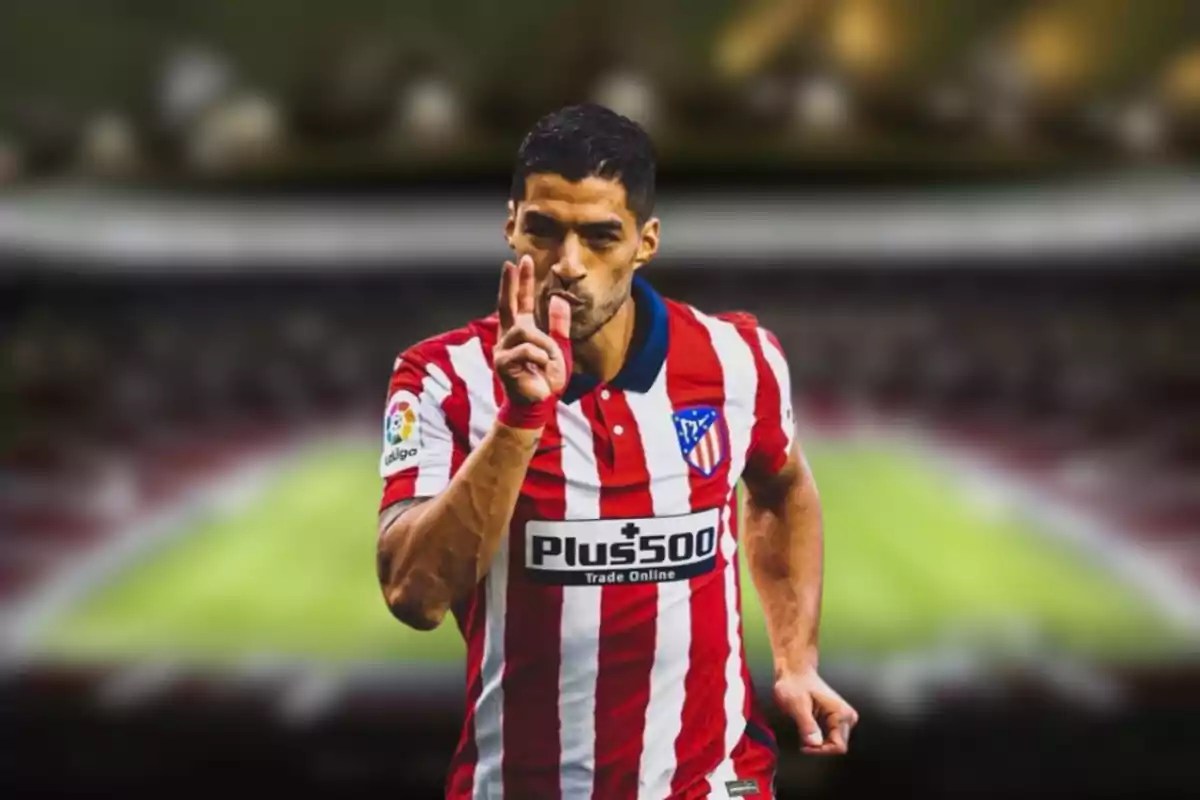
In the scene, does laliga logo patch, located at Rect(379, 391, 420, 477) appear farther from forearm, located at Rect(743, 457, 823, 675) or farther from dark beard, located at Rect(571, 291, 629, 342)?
forearm, located at Rect(743, 457, 823, 675)

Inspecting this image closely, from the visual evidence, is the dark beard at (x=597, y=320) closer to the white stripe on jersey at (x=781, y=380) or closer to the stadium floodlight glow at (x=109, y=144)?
the white stripe on jersey at (x=781, y=380)

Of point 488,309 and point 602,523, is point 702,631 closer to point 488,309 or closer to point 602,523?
point 602,523

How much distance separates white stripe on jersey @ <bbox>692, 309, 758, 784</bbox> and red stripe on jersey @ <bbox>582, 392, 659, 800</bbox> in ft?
0.35

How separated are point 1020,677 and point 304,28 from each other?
7.67 feet

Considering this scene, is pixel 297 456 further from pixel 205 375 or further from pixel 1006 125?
pixel 1006 125

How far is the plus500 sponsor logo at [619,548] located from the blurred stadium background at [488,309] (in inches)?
65.6

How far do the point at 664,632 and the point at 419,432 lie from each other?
342 mm

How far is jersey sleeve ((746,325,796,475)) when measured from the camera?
5.04 ft

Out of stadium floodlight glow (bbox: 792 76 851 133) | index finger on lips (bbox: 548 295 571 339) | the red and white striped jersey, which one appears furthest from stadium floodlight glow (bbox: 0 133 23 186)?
index finger on lips (bbox: 548 295 571 339)

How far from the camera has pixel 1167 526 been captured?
11.8 feet

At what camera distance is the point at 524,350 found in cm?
117

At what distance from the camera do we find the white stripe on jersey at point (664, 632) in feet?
4.71

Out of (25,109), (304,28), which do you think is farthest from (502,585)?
(25,109)

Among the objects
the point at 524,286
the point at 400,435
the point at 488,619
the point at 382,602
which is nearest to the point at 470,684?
the point at 488,619
